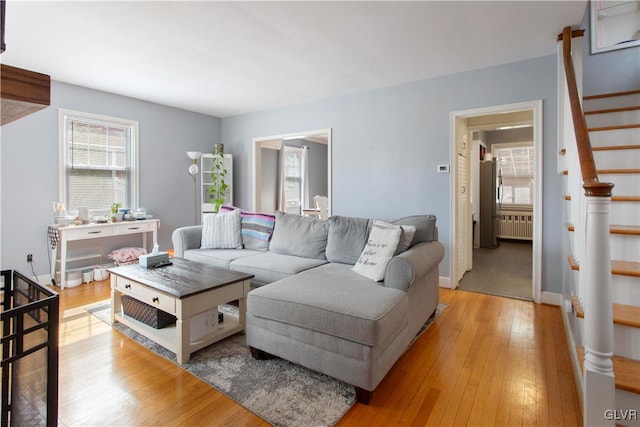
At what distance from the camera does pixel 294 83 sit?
165 inches

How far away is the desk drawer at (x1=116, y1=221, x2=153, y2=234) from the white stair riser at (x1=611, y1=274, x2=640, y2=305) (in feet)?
16.3

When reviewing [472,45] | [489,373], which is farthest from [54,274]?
[472,45]

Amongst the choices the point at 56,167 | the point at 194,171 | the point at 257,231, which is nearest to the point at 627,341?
the point at 257,231

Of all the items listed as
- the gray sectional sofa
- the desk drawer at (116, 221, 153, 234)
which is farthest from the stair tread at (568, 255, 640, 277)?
the desk drawer at (116, 221, 153, 234)

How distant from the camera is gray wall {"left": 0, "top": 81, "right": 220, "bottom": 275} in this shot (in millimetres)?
3750

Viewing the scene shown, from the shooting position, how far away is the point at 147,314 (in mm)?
2541

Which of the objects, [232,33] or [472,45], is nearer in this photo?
[232,33]

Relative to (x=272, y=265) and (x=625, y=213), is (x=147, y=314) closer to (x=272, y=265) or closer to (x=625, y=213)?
(x=272, y=265)

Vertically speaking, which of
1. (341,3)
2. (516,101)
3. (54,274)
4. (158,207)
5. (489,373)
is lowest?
(489,373)

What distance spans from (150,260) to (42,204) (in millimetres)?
2327

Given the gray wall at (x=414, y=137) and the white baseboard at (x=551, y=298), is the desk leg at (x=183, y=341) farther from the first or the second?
the white baseboard at (x=551, y=298)

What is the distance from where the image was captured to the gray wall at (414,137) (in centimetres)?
331

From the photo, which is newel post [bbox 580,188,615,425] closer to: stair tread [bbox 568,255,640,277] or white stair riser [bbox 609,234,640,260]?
stair tread [bbox 568,255,640,277]

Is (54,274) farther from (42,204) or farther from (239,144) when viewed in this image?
(239,144)
